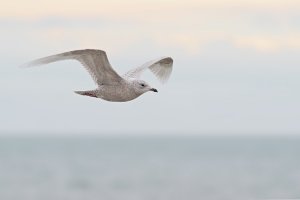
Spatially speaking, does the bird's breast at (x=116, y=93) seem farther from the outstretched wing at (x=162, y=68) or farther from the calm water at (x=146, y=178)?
the calm water at (x=146, y=178)

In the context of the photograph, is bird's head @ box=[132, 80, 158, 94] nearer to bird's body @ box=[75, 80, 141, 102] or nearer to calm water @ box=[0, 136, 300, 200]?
bird's body @ box=[75, 80, 141, 102]

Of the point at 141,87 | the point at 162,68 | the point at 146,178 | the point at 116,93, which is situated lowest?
the point at 116,93

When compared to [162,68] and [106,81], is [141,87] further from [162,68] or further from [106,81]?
[162,68]

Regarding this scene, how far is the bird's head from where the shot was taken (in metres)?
6.81

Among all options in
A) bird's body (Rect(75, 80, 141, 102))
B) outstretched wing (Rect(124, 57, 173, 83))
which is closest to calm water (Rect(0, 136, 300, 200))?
outstretched wing (Rect(124, 57, 173, 83))

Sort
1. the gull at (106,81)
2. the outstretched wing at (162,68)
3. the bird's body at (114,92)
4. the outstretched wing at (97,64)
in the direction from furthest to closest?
the outstretched wing at (162,68), the bird's body at (114,92), the gull at (106,81), the outstretched wing at (97,64)

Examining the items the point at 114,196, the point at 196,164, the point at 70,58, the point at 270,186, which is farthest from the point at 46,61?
the point at 196,164

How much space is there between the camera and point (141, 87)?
684 cm

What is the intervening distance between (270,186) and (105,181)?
6327 millimetres

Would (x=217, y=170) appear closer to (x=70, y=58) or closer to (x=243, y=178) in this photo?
(x=243, y=178)

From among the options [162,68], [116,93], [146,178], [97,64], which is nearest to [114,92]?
[116,93]

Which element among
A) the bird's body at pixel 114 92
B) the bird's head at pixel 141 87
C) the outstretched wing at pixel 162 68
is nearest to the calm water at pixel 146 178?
the outstretched wing at pixel 162 68

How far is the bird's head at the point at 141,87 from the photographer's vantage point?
6.81 meters

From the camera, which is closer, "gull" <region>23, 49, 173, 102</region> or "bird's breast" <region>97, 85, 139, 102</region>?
"gull" <region>23, 49, 173, 102</region>
